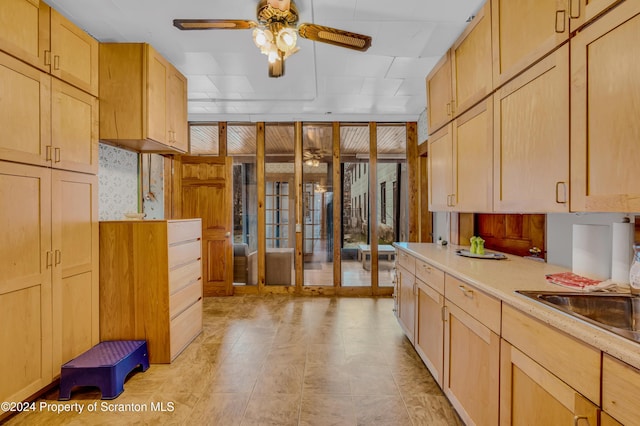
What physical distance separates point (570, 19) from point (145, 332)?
11.5ft

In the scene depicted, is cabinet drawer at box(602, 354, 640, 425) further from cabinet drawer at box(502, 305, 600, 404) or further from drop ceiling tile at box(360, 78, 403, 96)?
drop ceiling tile at box(360, 78, 403, 96)

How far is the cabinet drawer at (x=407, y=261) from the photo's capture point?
2733 millimetres

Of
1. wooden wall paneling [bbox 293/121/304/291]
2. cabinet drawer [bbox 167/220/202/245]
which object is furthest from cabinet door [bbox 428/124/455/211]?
cabinet drawer [bbox 167/220/202/245]

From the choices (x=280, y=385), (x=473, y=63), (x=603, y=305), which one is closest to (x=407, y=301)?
(x=280, y=385)

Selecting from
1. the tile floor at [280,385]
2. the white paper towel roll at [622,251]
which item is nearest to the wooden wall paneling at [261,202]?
the tile floor at [280,385]

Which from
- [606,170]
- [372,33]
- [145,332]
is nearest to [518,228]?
[606,170]

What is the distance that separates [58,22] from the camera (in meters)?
2.11

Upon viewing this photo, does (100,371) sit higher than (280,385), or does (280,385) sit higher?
(100,371)

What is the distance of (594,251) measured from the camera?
1.55 m

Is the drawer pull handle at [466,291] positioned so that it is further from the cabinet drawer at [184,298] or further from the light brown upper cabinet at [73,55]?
the light brown upper cabinet at [73,55]

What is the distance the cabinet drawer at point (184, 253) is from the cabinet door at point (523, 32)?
284 cm

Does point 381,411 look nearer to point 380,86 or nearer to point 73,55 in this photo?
point 380,86

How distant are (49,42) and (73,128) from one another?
58cm

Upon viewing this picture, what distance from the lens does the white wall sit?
184cm
